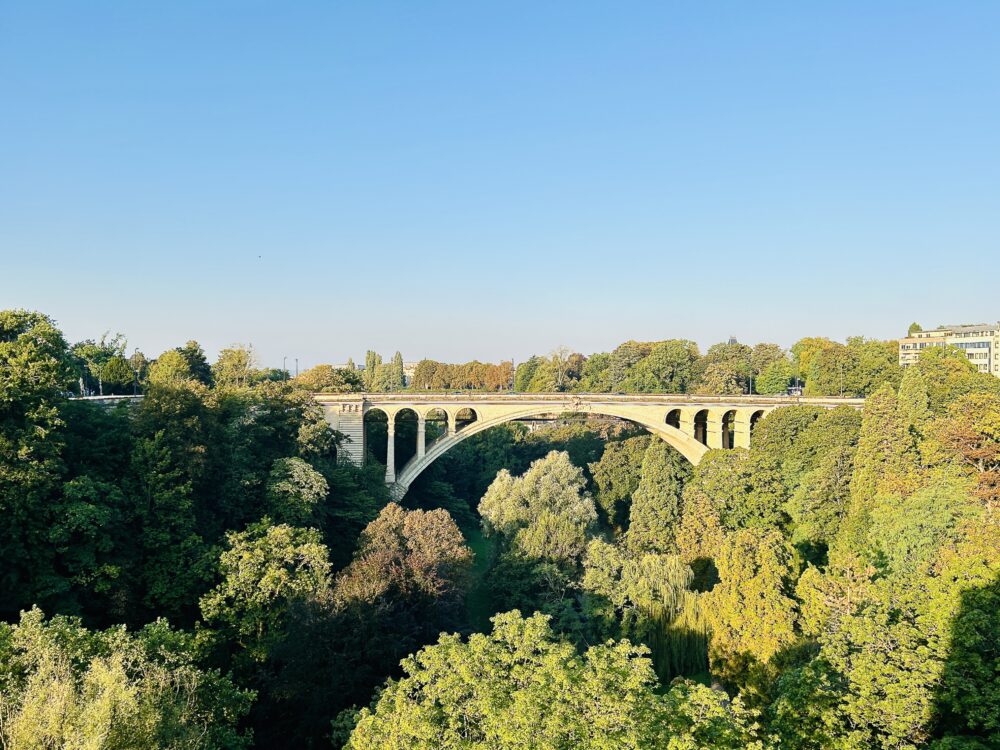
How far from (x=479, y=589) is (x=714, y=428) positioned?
19056mm

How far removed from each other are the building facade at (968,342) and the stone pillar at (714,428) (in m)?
40.0

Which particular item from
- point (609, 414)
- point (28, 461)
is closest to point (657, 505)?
point (609, 414)

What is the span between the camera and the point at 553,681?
33.8ft

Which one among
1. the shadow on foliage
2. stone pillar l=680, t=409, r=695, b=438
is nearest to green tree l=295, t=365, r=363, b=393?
stone pillar l=680, t=409, r=695, b=438

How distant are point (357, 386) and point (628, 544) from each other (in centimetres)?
2348

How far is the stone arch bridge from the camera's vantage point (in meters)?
36.2

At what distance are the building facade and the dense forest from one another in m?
44.3

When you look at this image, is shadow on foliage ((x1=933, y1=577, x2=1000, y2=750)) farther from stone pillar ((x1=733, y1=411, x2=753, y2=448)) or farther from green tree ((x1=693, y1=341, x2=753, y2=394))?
green tree ((x1=693, y1=341, x2=753, y2=394))

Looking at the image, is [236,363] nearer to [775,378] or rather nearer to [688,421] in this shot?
[688,421]

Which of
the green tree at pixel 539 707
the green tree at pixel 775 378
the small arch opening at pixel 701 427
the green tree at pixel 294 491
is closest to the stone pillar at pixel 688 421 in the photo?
the small arch opening at pixel 701 427

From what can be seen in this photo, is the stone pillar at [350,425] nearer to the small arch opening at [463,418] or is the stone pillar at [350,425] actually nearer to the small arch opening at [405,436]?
the small arch opening at [405,436]

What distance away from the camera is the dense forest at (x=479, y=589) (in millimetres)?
10320

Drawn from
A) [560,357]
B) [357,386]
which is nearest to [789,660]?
[357,386]

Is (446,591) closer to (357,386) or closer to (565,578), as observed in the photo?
(565,578)
